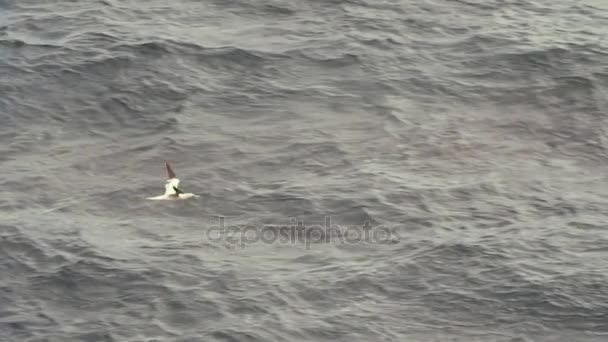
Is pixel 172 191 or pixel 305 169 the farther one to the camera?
pixel 305 169

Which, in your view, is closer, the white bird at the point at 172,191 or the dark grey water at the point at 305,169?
the dark grey water at the point at 305,169

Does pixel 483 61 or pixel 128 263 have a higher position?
pixel 483 61

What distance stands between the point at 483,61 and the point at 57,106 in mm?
13108

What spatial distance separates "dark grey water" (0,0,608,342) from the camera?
1155 inches

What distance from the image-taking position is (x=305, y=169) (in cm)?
3538

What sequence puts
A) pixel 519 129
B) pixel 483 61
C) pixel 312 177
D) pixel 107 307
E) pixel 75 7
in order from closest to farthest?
pixel 107 307
pixel 312 177
pixel 519 129
pixel 483 61
pixel 75 7

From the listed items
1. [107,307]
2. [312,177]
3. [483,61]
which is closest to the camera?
[107,307]

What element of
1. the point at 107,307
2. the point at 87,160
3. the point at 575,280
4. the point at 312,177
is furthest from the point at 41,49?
the point at 575,280

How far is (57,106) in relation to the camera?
38.7m

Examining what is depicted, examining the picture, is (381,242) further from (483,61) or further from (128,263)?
(483,61)

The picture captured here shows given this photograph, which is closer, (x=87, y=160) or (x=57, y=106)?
(x=87, y=160)

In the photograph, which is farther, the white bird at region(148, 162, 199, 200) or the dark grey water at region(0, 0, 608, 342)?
the white bird at region(148, 162, 199, 200)

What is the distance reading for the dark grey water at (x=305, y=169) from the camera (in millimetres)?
29344

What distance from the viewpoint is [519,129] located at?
37531mm
